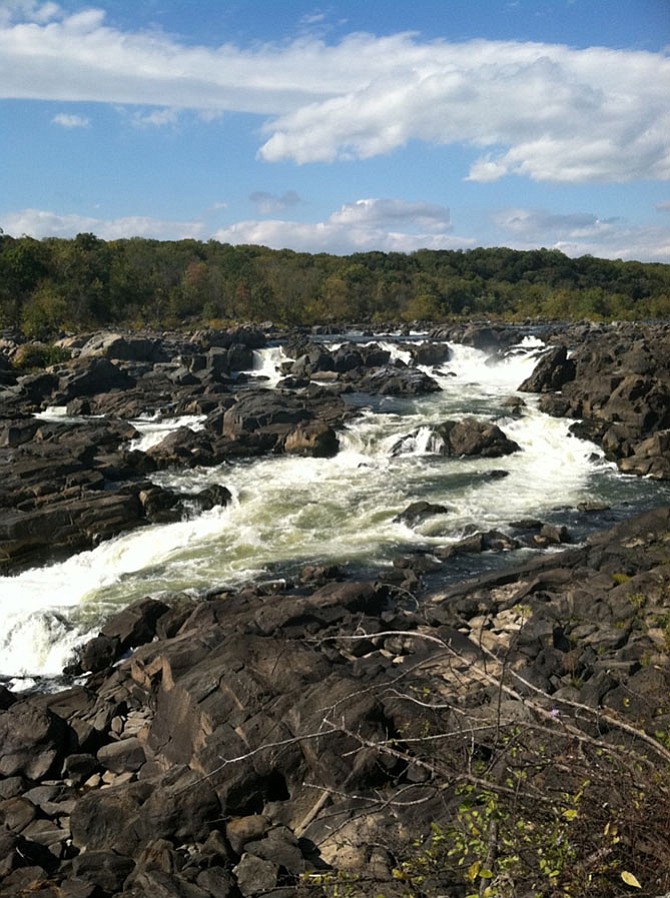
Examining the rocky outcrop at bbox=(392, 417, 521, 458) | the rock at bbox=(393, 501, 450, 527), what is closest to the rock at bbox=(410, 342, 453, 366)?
the rocky outcrop at bbox=(392, 417, 521, 458)

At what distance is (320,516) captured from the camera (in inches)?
952

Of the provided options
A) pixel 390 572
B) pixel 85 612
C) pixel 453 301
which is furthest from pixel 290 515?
pixel 453 301

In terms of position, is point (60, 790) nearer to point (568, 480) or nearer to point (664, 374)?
point (568, 480)

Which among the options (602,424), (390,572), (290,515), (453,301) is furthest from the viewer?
(453,301)

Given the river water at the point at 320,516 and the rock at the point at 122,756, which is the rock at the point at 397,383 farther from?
the rock at the point at 122,756

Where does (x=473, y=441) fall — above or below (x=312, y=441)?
above

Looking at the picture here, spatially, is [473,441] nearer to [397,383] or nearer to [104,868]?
[397,383]

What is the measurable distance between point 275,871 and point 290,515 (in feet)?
54.7

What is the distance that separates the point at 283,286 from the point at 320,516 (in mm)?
73194

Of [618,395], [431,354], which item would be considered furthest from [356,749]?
[431,354]

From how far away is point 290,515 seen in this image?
2430 centimetres

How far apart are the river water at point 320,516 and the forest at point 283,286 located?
144 feet

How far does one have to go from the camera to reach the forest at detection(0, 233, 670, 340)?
75562 mm

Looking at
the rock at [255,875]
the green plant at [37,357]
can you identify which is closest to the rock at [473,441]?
the rock at [255,875]
